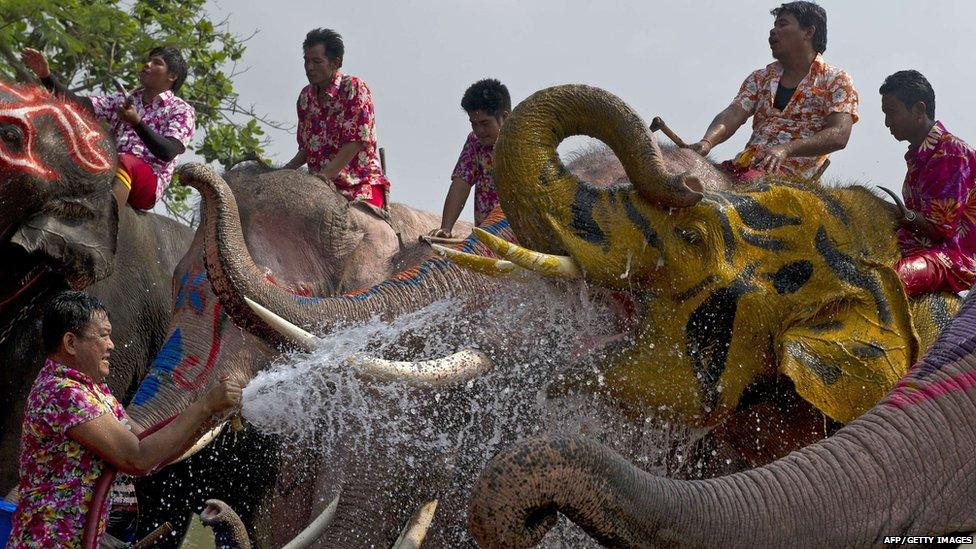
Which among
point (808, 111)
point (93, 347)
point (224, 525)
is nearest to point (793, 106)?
point (808, 111)

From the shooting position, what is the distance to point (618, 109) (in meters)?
4.19

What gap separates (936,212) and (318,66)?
3.91 metres

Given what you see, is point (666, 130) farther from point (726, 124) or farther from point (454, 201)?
point (454, 201)

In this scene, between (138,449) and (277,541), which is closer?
(138,449)

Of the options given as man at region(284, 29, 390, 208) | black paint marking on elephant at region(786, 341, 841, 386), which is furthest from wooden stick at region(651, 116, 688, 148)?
man at region(284, 29, 390, 208)

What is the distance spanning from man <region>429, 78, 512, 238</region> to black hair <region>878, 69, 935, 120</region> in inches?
95.6

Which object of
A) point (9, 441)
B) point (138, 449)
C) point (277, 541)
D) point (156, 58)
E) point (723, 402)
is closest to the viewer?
point (138, 449)

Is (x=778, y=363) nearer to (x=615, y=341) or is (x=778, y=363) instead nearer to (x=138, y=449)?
(x=615, y=341)

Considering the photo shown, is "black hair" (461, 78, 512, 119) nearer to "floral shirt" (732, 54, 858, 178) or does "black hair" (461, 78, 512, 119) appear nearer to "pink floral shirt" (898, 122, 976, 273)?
"floral shirt" (732, 54, 858, 178)

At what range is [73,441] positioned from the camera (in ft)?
12.7

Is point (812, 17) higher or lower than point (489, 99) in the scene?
higher

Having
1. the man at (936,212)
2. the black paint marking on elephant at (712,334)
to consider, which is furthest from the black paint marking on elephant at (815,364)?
the man at (936,212)

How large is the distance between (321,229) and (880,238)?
335 cm

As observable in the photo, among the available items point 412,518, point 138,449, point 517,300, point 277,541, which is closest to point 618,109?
point 517,300
